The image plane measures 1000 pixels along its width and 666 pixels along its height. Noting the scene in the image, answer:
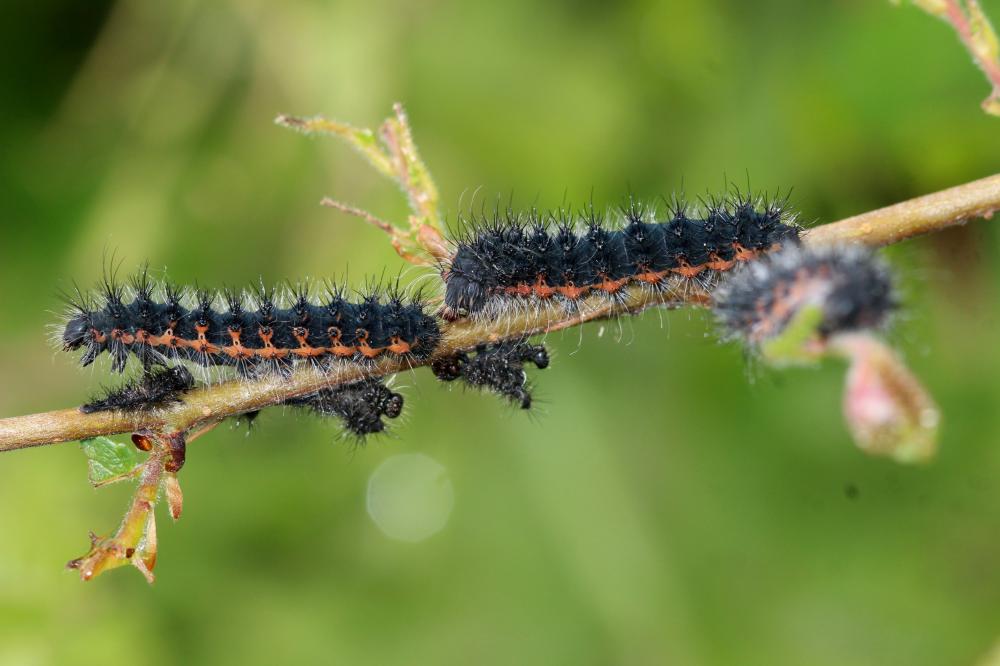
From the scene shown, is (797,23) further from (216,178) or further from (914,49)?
Result: (216,178)

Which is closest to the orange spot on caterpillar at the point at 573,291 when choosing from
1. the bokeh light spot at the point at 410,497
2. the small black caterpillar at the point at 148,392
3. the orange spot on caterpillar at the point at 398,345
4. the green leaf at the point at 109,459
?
the orange spot on caterpillar at the point at 398,345

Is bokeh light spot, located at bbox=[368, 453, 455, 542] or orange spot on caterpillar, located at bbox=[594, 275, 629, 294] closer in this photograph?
orange spot on caterpillar, located at bbox=[594, 275, 629, 294]

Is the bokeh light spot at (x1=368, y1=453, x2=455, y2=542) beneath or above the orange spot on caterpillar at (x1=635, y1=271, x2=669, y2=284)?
beneath

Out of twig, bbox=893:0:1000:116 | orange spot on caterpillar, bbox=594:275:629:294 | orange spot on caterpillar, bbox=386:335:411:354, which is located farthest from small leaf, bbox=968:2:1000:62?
orange spot on caterpillar, bbox=386:335:411:354

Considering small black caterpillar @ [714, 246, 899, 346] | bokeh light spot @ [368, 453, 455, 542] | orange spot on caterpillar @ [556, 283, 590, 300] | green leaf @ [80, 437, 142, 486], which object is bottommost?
bokeh light spot @ [368, 453, 455, 542]

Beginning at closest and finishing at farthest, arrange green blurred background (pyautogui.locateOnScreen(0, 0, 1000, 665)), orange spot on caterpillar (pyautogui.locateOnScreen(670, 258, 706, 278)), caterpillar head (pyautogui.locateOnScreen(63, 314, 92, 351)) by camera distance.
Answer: orange spot on caterpillar (pyautogui.locateOnScreen(670, 258, 706, 278))
caterpillar head (pyautogui.locateOnScreen(63, 314, 92, 351))
green blurred background (pyautogui.locateOnScreen(0, 0, 1000, 665))

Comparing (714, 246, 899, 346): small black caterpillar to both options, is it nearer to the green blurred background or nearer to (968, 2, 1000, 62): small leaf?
(968, 2, 1000, 62): small leaf

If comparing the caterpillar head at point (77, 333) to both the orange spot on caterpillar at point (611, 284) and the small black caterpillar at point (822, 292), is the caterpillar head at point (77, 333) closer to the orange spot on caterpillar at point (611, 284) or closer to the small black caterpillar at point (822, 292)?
the orange spot on caterpillar at point (611, 284)
